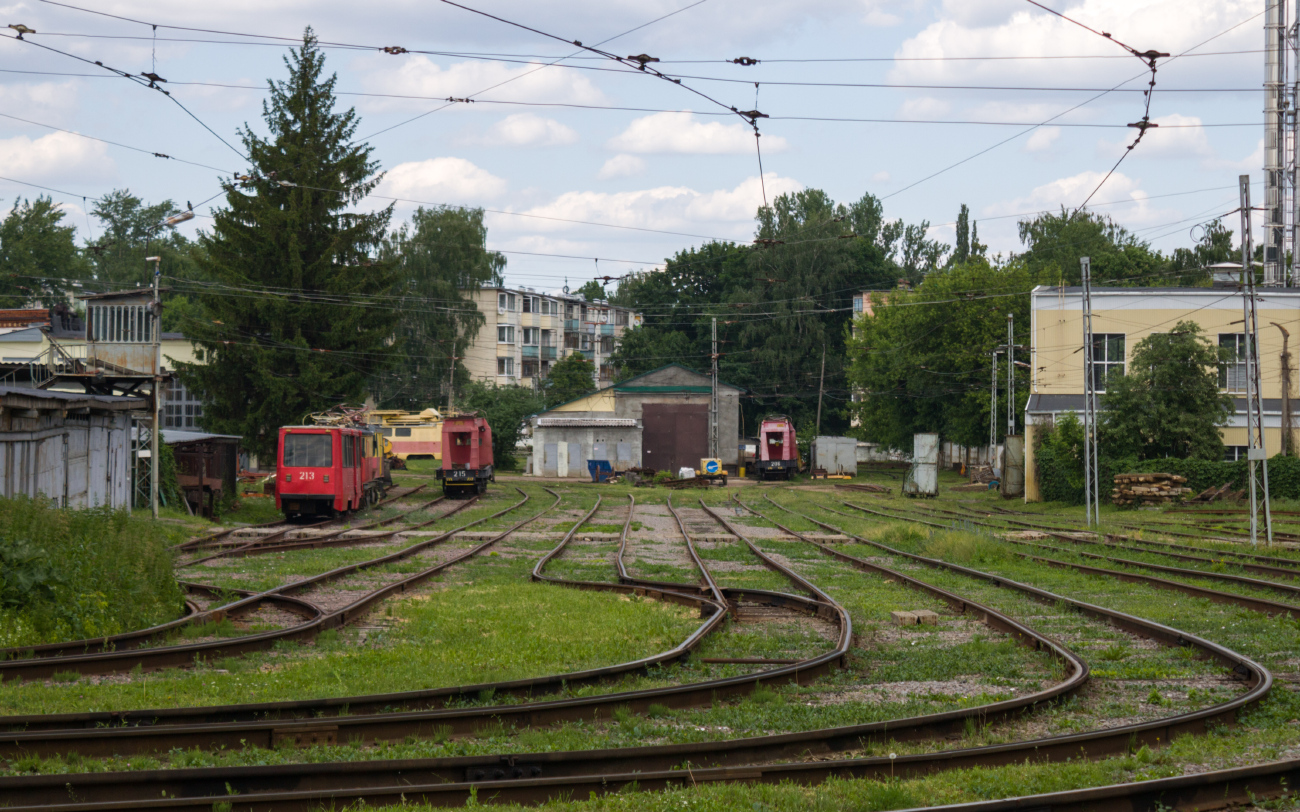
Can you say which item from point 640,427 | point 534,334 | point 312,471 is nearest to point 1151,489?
point 312,471

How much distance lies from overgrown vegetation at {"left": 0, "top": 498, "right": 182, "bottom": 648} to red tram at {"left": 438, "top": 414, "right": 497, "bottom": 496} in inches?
1101

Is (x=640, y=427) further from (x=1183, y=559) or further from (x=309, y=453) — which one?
(x=1183, y=559)

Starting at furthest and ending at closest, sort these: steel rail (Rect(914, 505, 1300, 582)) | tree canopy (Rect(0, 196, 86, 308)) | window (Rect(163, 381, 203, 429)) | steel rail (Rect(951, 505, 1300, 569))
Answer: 1. tree canopy (Rect(0, 196, 86, 308))
2. window (Rect(163, 381, 203, 429))
3. steel rail (Rect(951, 505, 1300, 569))
4. steel rail (Rect(914, 505, 1300, 582))

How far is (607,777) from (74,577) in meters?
7.81

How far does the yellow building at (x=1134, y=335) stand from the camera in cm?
4494

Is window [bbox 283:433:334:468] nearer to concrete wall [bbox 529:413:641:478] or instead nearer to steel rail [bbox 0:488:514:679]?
steel rail [bbox 0:488:514:679]

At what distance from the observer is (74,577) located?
1150cm

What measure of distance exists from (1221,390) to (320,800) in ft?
149

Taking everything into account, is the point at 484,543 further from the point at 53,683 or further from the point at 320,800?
the point at 320,800

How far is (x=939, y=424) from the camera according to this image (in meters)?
68.8

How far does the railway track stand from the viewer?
5.83 metres

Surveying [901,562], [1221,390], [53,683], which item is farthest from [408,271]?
[53,683]

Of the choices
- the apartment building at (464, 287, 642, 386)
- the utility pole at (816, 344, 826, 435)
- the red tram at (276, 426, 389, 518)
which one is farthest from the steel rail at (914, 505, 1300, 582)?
the apartment building at (464, 287, 642, 386)

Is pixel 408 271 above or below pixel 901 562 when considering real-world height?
above
